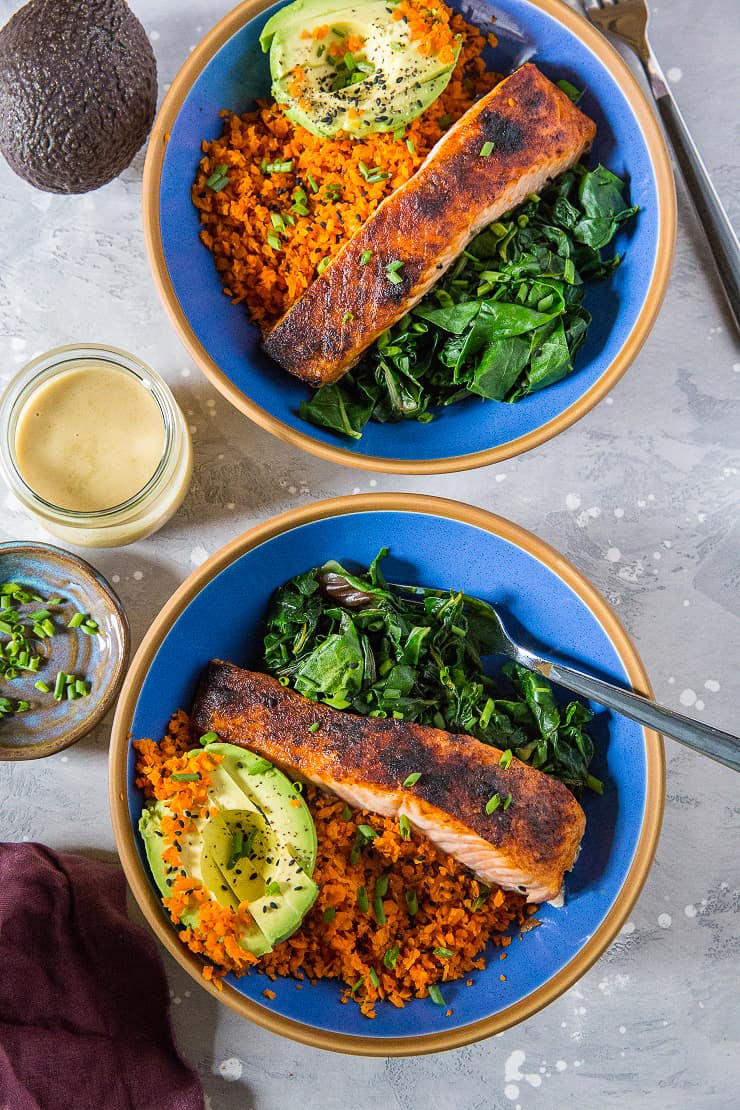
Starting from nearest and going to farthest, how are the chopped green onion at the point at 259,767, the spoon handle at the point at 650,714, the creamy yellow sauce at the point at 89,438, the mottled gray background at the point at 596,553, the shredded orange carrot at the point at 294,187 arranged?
the spoon handle at the point at 650,714 < the chopped green onion at the point at 259,767 < the shredded orange carrot at the point at 294,187 < the creamy yellow sauce at the point at 89,438 < the mottled gray background at the point at 596,553

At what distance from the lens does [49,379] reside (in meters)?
1.94

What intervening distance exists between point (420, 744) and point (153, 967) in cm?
87

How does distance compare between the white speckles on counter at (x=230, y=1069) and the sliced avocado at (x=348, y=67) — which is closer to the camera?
the sliced avocado at (x=348, y=67)

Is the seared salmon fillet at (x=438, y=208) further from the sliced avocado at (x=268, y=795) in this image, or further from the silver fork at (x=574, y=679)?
the sliced avocado at (x=268, y=795)

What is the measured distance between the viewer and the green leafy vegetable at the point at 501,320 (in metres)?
1.84

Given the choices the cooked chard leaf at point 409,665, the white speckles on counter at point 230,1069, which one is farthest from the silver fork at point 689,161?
the white speckles on counter at point 230,1069

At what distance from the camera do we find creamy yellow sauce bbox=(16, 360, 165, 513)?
1934 millimetres

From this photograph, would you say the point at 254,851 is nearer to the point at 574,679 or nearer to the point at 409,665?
the point at 409,665

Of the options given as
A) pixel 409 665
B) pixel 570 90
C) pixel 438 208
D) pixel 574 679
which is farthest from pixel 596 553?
pixel 570 90

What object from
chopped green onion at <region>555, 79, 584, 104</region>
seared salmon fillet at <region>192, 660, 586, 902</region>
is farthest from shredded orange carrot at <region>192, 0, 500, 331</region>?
seared salmon fillet at <region>192, 660, 586, 902</region>

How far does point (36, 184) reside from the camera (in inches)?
72.6

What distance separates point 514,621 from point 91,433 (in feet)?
3.44

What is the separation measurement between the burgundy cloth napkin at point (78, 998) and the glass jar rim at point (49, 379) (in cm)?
82

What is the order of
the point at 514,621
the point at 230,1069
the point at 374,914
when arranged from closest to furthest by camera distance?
the point at 374,914, the point at 514,621, the point at 230,1069
